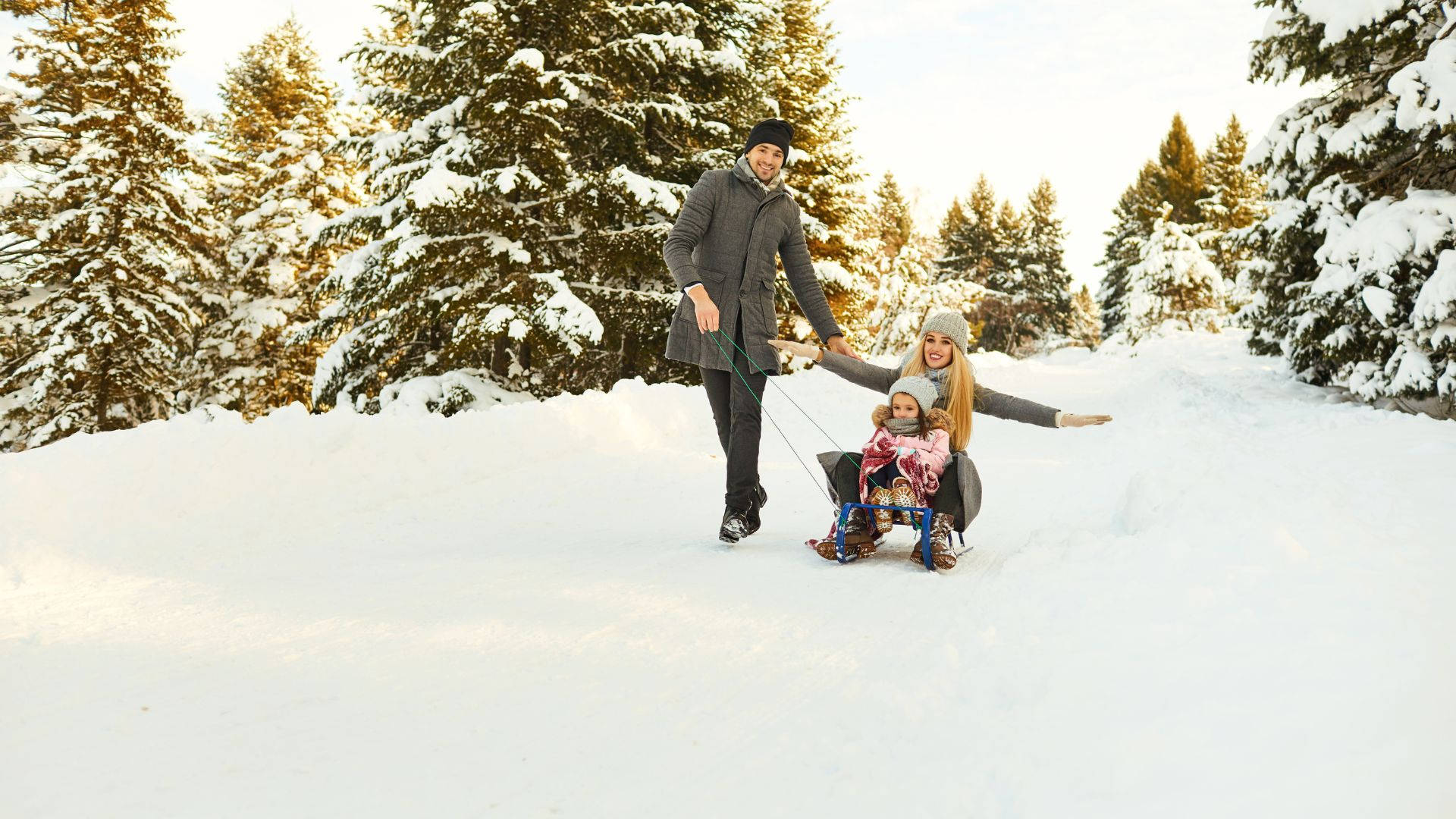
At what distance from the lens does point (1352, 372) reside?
11453 mm

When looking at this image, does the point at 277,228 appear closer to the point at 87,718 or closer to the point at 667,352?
the point at 667,352

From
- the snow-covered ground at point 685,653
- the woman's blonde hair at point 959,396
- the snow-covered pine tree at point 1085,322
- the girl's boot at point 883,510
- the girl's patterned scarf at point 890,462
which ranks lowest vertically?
the snow-covered ground at point 685,653

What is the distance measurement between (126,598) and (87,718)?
1.45 metres

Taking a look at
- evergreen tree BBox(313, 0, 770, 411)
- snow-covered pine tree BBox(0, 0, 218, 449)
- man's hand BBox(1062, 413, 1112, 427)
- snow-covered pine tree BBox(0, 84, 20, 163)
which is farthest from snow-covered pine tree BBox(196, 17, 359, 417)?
man's hand BBox(1062, 413, 1112, 427)

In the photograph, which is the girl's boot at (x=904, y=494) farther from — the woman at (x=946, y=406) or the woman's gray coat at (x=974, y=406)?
the woman's gray coat at (x=974, y=406)

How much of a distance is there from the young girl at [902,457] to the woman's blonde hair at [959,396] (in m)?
0.06

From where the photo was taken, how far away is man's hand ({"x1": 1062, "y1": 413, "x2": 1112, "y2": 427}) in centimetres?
408

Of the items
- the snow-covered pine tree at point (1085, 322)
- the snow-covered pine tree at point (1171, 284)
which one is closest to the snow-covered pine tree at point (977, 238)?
the snow-covered pine tree at point (1085, 322)

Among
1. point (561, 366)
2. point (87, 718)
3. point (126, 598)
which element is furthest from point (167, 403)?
point (87, 718)

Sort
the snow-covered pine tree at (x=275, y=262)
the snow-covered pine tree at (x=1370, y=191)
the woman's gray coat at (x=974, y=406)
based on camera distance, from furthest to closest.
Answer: the snow-covered pine tree at (x=275, y=262) < the snow-covered pine tree at (x=1370, y=191) < the woman's gray coat at (x=974, y=406)

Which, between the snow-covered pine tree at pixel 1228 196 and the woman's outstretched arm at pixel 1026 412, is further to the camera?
the snow-covered pine tree at pixel 1228 196

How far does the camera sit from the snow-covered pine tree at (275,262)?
75.3 ft

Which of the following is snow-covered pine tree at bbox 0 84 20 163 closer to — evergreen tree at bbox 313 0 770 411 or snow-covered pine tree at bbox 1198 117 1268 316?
evergreen tree at bbox 313 0 770 411

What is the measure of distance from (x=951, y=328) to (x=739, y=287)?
1.16 metres
